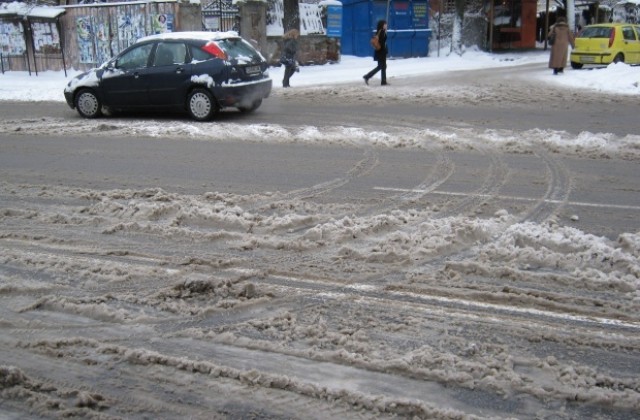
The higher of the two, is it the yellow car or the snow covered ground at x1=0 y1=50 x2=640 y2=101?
the yellow car

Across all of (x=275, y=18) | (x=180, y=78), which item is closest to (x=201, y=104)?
(x=180, y=78)

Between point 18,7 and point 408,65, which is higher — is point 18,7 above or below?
above

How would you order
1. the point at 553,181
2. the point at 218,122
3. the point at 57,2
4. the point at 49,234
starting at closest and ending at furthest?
the point at 49,234 < the point at 553,181 < the point at 218,122 < the point at 57,2

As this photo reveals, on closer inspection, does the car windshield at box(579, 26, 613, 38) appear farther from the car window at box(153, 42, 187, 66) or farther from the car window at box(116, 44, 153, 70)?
the car window at box(116, 44, 153, 70)

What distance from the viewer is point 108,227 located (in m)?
6.00

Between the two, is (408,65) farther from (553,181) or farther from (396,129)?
(553,181)

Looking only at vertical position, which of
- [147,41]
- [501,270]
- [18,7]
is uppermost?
[18,7]

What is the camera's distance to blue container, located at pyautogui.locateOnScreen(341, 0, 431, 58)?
30.0m

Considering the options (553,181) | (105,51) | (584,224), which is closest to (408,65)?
(105,51)

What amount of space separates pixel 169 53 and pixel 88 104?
2.10 meters

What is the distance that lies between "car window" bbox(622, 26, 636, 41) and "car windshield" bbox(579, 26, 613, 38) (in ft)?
2.06

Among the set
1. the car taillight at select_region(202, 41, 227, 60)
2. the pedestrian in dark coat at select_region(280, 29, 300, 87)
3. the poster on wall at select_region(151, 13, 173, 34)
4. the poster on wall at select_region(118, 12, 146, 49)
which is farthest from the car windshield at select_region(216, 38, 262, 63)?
the poster on wall at select_region(118, 12, 146, 49)

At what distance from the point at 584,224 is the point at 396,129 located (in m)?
5.68

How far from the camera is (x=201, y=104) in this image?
41.0ft
